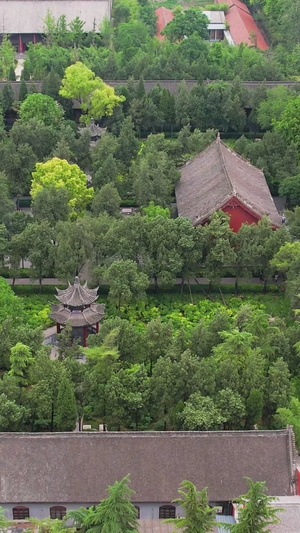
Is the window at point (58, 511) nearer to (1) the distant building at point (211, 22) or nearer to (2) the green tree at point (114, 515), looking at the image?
(2) the green tree at point (114, 515)

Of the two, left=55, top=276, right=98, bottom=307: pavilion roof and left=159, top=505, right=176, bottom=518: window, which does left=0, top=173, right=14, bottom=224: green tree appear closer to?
left=55, top=276, right=98, bottom=307: pavilion roof

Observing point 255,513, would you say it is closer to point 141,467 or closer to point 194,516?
point 194,516

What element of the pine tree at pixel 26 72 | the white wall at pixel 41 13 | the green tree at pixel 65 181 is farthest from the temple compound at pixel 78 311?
the white wall at pixel 41 13

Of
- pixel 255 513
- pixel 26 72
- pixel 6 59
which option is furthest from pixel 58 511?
pixel 6 59

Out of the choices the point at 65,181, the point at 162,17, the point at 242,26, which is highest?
the point at 162,17

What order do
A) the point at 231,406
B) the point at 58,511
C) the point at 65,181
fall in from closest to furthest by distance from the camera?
the point at 58,511, the point at 231,406, the point at 65,181

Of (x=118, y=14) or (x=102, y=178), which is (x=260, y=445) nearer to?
(x=102, y=178)

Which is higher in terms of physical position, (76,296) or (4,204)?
(4,204)
